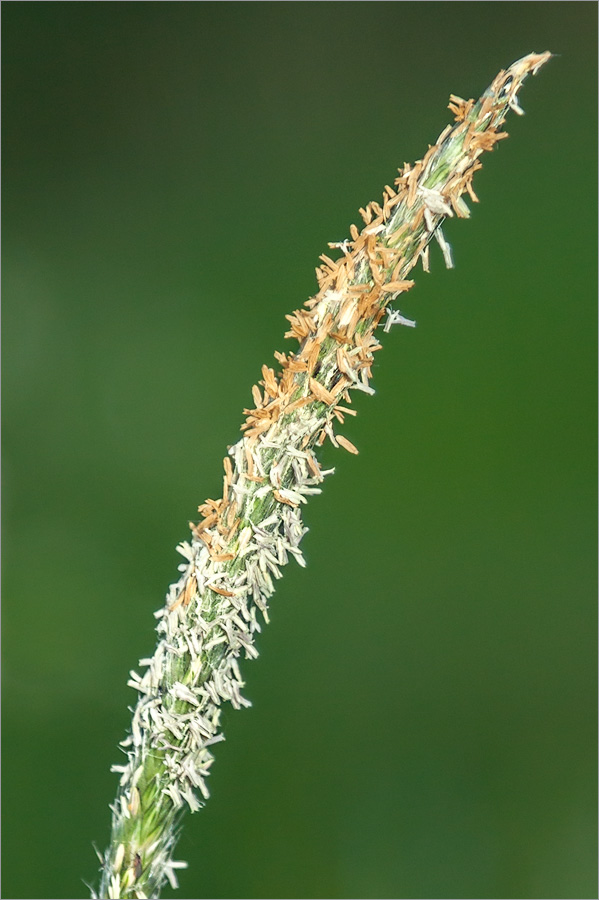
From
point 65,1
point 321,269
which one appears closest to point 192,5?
point 65,1

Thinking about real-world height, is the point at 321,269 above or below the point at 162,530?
below

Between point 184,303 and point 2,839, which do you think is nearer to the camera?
point 2,839

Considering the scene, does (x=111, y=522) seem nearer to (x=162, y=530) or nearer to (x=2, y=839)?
(x=162, y=530)

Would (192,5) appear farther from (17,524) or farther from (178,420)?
(17,524)

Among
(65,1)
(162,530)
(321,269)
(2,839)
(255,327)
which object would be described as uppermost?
(65,1)

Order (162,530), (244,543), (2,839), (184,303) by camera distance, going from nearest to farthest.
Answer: (244,543) < (2,839) < (162,530) < (184,303)

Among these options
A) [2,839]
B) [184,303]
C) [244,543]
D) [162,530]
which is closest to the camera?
[244,543]

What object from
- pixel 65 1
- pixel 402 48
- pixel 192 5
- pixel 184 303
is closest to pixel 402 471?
pixel 184 303
